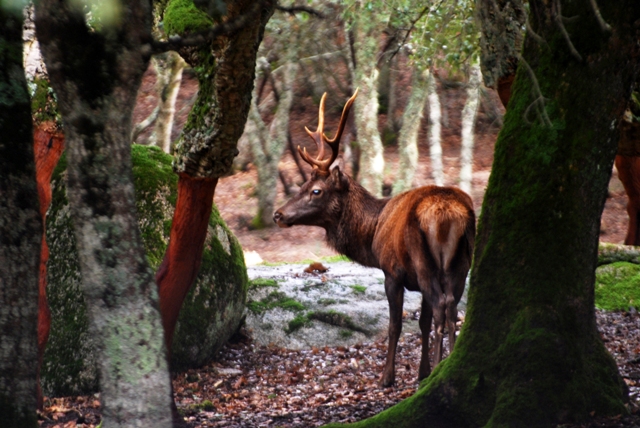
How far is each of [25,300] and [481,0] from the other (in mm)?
3686

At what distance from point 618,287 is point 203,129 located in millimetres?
7672

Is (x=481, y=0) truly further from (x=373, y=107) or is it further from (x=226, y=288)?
(x=373, y=107)

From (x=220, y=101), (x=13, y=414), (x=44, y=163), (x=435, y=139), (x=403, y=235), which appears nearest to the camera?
(x=13, y=414)

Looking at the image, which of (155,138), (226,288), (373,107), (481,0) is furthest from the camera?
(373,107)

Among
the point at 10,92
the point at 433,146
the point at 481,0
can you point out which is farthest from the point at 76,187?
the point at 433,146

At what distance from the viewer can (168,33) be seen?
7.59 meters

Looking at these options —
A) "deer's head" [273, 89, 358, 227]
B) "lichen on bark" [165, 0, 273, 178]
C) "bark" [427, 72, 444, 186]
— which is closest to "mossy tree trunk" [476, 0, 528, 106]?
"lichen on bark" [165, 0, 273, 178]

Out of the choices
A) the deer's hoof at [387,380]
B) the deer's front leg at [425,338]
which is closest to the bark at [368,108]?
the deer's front leg at [425,338]

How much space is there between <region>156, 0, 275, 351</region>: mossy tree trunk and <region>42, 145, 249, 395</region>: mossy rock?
1.79 meters

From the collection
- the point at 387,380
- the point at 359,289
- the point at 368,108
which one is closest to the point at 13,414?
the point at 387,380

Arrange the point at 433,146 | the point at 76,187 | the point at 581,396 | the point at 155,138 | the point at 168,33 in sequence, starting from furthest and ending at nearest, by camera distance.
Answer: the point at 433,146 < the point at 155,138 < the point at 168,33 < the point at 581,396 < the point at 76,187

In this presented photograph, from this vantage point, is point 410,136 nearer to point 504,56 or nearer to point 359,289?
point 359,289

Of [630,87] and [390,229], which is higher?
[630,87]

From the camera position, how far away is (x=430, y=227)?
8516mm
